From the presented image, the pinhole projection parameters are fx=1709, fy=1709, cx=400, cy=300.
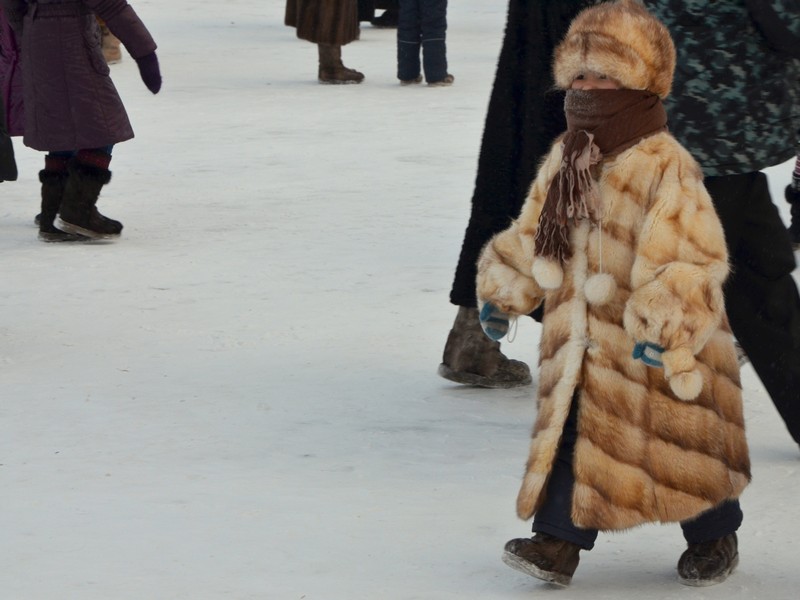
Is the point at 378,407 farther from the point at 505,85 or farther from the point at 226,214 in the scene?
the point at 226,214

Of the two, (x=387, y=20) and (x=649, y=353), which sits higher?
(x=649, y=353)

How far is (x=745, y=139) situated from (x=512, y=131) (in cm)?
99

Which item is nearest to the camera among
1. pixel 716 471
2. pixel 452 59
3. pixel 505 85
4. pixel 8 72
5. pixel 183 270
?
pixel 716 471

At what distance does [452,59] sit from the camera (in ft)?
49.4

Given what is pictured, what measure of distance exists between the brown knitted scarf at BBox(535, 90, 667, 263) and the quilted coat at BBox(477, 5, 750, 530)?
3 centimetres

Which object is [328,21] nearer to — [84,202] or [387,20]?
[387,20]

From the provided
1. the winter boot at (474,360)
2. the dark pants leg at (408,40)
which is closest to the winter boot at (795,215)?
the winter boot at (474,360)

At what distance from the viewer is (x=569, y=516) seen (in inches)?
136

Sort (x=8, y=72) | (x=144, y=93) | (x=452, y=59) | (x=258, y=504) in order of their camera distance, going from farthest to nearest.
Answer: (x=452, y=59)
(x=144, y=93)
(x=8, y=72)
(x=258, y=504)

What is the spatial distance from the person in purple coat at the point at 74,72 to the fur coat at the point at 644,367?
404cm

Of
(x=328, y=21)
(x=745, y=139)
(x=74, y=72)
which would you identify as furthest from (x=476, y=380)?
(x=328, y=21)

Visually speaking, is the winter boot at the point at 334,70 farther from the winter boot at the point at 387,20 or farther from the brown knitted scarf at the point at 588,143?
the brown knitted scarf at the point at 588,143

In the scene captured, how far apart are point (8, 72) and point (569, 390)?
4664 mm

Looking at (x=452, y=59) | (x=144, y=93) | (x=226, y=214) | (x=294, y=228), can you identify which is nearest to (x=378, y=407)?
(x=294, y=228)
